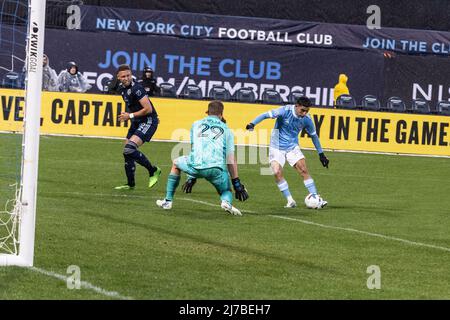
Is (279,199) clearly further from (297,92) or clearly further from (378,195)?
(297,92)

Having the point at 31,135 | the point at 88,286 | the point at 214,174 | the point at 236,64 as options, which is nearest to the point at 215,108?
the point at 214,174

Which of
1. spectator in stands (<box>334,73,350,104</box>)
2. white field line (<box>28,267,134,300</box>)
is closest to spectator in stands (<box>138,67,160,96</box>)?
→ spectator in stands (<box>334,73,350,104</box>)

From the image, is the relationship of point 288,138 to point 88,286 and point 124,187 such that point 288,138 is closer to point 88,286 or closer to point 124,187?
point 124,187

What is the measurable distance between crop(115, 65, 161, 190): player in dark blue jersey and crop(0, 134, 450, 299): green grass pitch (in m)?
0.38

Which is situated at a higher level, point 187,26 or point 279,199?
point 187,26

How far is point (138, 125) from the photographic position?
21281 millimetres

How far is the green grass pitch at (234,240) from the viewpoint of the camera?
35.5 feet

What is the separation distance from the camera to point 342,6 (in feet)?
136

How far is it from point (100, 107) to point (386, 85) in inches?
445

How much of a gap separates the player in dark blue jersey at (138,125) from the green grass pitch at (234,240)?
385mm

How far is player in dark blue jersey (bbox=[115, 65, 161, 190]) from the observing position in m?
20.9

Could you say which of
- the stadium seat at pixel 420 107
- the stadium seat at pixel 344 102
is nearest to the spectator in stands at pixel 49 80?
the stadium seat at pixel 344 102

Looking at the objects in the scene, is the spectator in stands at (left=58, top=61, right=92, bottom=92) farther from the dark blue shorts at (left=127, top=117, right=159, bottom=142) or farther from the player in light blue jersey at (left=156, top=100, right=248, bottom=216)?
the player in light blue jersey at (left=156, top=100, right=248, bottom=216)
